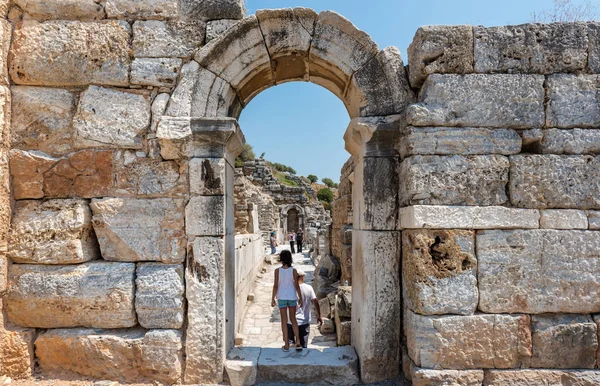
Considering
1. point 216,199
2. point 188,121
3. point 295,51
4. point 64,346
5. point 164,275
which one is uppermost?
point 295,51

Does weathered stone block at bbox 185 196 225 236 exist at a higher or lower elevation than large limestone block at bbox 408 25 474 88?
lower

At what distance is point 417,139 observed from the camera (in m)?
2.97

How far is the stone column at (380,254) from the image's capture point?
10.4 ft

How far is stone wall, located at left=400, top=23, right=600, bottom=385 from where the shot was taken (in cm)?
289

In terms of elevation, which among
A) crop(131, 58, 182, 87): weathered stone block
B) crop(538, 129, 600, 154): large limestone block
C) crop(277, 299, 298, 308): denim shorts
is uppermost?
crop(131, 58, 182, 87): weathered stone block

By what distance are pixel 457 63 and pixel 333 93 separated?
59.0 inches

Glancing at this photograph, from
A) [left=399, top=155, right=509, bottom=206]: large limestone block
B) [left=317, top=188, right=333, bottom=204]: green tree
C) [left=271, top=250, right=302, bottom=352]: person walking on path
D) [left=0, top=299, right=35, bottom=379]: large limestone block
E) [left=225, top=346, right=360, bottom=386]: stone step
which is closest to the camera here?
[left=399, top=155, right=509, bottom=206]: large limestone block

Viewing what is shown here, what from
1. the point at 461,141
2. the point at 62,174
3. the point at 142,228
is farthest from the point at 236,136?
the point at 461,141

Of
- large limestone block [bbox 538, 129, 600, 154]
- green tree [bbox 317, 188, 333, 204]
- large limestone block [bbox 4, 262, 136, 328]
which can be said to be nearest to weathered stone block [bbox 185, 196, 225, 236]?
large limestone block [bbox 4, 262, 136, 328]

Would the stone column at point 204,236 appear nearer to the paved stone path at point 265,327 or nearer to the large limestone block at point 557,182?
the paved stone path at point 265,327

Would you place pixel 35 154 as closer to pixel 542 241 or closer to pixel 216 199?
pixel 216 199

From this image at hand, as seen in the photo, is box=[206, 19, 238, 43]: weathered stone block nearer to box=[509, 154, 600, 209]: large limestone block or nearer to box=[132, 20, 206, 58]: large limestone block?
box=[132, 20, 206, 58]: large limestone block

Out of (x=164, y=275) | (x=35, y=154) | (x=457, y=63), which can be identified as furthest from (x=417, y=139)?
(x=35, y=154)

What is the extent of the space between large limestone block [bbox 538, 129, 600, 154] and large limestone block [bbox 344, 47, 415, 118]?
4.04 feet
